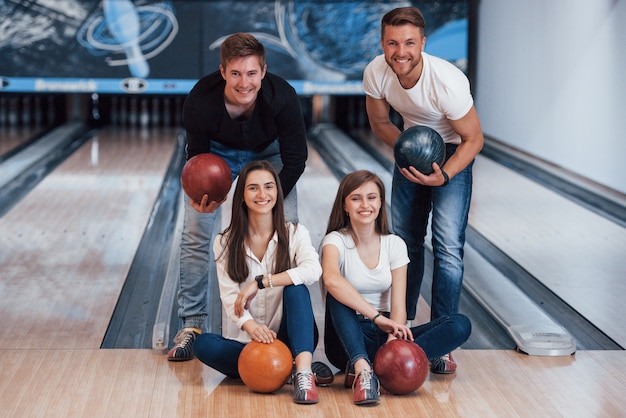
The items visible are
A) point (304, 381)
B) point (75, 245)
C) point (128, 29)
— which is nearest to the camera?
point (304, 381)

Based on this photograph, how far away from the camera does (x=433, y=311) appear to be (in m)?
2.96

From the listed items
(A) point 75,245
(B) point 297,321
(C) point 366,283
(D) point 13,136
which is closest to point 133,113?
(D) point 13,136

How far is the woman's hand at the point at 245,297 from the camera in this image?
2.65 meters

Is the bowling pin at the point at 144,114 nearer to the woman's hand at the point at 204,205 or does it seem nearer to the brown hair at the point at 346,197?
the woman's hand at the point at 204,205

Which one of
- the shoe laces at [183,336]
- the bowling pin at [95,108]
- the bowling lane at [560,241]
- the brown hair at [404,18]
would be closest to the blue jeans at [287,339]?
the shoe laces at [183,336]

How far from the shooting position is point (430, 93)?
2.78 metres

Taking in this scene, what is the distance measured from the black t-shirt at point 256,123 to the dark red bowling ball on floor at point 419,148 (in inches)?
12.9

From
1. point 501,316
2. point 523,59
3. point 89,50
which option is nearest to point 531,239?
point 501,316

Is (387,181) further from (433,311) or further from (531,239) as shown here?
(433,311)

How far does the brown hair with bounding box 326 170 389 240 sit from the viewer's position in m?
2.77

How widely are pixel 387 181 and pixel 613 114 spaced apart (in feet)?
4.60

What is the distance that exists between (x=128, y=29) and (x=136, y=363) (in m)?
5.21

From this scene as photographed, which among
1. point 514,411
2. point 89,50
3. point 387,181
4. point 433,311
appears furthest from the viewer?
point 89,50

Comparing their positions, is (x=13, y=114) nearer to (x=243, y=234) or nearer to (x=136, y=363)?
(x=136, y=363)
